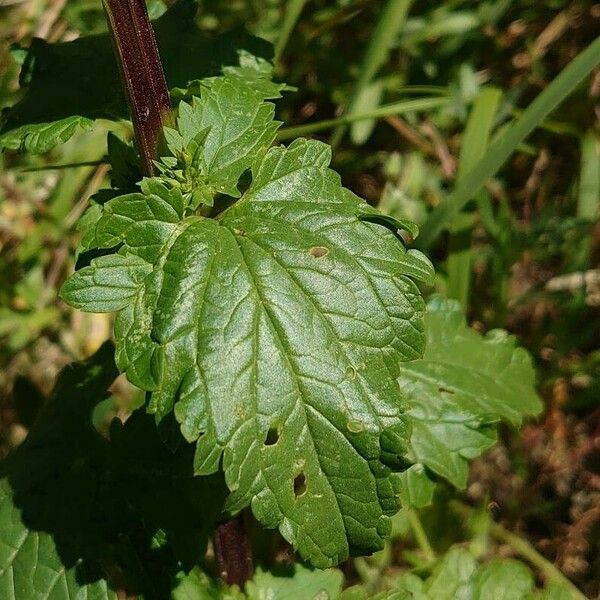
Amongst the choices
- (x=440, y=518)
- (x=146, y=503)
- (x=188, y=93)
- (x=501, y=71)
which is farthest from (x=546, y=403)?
(x=188, y=93)

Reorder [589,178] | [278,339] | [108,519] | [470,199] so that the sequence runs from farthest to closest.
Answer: [589,178], [470,199], [108,519], [278,339]

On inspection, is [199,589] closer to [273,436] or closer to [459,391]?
[273,436]

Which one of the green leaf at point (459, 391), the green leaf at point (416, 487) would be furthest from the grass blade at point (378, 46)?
the green leaf at point (416, 487)

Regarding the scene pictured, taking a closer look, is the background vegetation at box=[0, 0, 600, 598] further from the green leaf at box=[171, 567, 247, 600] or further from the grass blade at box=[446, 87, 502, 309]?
the green leaf at box=[171, 567, 247, 600]

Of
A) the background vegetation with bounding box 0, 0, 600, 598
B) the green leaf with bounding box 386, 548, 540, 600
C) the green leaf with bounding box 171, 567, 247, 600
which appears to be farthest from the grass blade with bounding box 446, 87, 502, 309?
the green leaf with bounding box 171, 567, 247, 600

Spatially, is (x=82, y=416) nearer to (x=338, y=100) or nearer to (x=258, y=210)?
(x=258, y=210)

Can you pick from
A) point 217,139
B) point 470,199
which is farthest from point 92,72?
point 470,199
